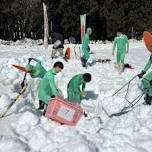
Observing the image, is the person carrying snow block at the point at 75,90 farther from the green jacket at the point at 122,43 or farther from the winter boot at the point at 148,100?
the green jacket at the point at 122,43

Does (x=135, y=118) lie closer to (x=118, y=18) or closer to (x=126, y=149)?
(x=126, y=149)

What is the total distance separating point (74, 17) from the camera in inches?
1335

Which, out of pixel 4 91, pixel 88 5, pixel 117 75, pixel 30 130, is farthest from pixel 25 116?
pixel 88 5

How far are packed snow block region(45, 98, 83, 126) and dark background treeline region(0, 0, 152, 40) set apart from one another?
25523 millimetres

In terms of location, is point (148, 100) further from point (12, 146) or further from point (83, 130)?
point (12, 146)

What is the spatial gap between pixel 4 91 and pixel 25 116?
353 centimetres

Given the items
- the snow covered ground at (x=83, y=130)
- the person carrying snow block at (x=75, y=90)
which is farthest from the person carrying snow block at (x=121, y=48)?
the person carrying snow block at (x=75, y=90)

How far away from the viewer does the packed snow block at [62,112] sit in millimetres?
8578

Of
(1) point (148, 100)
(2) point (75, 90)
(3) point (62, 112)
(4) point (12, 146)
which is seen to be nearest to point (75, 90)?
(2) point (75, 90)

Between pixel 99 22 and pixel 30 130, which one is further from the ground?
pixel 30 130

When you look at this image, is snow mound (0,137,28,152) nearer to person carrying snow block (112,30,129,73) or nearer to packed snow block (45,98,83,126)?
packed snow block (45,98,83,126)

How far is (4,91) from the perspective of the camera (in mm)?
12023

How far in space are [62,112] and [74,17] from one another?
2579cm

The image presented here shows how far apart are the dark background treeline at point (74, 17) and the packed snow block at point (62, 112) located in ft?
83.7
